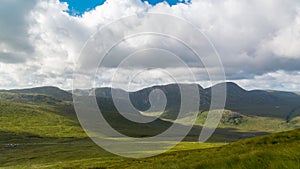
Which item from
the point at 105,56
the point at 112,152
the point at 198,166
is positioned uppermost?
the point at 105,56

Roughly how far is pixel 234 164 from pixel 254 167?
69 cm

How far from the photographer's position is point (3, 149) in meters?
184

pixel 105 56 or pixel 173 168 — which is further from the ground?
pixel 105 56

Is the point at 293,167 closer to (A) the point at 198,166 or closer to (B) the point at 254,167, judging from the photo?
(B) the point at 254,167

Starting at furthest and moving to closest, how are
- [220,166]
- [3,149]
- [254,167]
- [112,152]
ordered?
[3,149] → [112,152] → [220,166] → [254,167]

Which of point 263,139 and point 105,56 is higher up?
point 105,56

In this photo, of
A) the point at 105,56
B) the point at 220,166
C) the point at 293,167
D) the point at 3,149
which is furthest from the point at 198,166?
the point at 3,149

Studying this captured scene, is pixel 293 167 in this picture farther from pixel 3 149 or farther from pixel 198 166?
pixel 3 149

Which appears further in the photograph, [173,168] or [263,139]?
[263,139]

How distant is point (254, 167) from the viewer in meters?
8.62

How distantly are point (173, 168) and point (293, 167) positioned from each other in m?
4.54

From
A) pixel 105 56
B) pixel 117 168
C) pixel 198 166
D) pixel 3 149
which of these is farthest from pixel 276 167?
pixel 3 149

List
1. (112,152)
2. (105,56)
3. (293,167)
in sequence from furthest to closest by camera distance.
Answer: (112,152) < (105,56) < (293,167)

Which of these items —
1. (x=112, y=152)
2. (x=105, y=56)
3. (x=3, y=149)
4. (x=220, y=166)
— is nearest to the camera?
(x=220, y=166)
